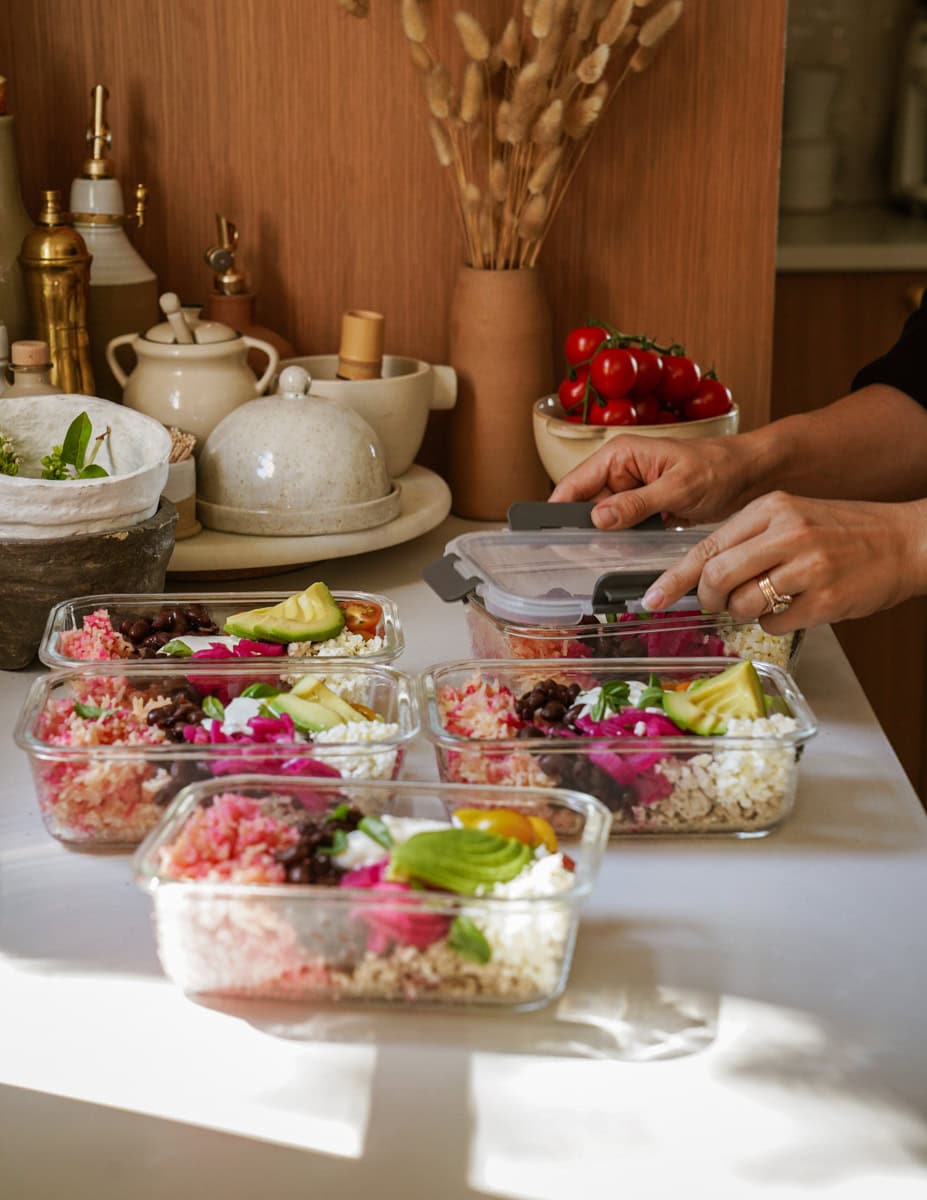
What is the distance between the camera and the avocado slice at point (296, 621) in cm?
108

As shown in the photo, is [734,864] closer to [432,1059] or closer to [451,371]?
[432,1059]

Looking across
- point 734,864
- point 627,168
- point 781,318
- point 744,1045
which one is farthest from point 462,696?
point 781,318

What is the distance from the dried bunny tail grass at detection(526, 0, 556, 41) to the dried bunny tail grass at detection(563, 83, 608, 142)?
0.10m

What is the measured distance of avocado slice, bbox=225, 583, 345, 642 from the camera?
1.08m

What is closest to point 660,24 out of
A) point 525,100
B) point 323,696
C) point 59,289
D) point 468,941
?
point 525,100

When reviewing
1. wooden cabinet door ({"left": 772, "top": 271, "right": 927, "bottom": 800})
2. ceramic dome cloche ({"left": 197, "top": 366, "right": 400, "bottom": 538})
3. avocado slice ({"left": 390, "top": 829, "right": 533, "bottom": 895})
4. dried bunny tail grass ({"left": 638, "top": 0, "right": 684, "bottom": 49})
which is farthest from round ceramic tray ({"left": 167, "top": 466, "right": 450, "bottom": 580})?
wooden cabinet door ({"left": 772, "top": 271, "right": 927, "bottom": 800})

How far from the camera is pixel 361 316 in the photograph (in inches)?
61.6

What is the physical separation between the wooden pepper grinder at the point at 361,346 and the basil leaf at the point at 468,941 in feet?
3.17

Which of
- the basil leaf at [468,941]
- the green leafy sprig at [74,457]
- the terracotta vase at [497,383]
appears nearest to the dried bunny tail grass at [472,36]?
the terracotta vase at [497,383]

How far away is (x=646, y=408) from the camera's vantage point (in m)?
1.49

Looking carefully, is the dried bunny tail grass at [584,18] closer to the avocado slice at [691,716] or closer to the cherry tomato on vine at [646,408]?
the cherry tomato on vine at [646,408]

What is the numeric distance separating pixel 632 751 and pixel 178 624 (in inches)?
15.6

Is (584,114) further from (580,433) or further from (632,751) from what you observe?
(632,751)

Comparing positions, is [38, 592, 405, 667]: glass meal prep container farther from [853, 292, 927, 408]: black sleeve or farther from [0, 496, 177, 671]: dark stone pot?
[853, 292, 927, 408]: black sleeve
